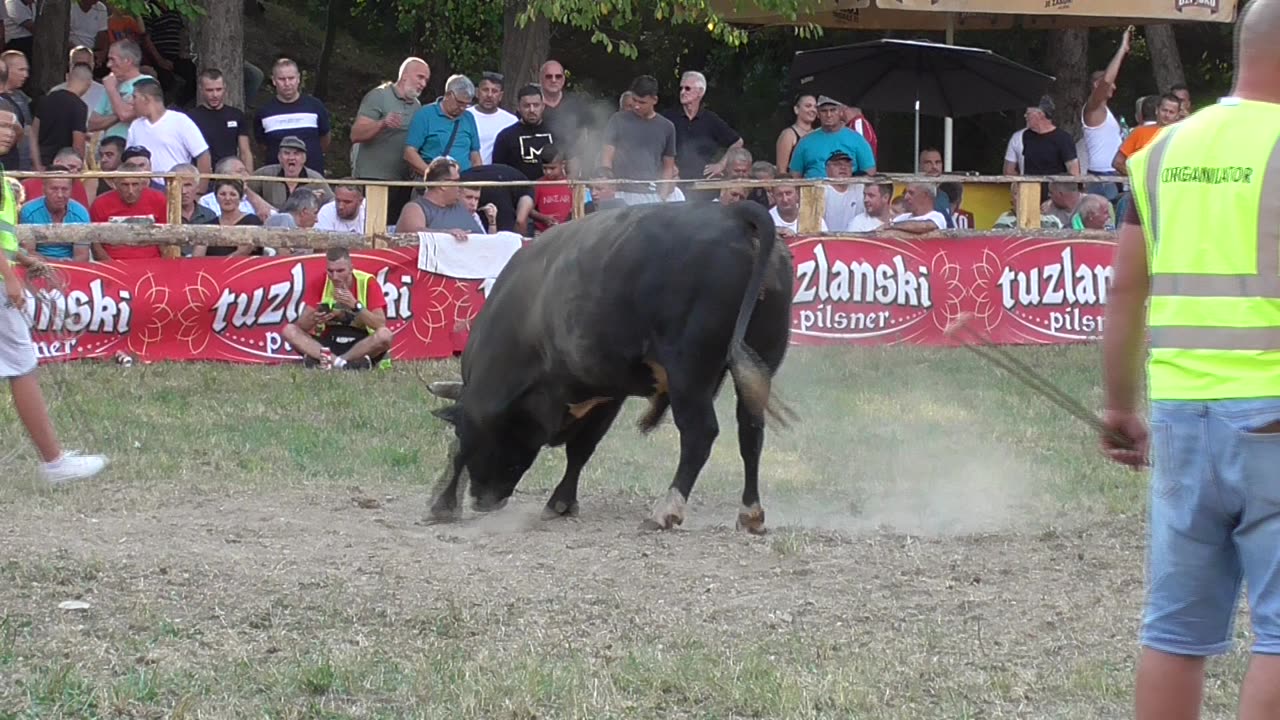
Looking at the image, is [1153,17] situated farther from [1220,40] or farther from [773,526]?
[773,526]

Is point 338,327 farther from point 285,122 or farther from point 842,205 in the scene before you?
point 842,205

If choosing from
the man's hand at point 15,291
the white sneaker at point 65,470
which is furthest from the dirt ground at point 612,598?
the man's hand at point 15,291

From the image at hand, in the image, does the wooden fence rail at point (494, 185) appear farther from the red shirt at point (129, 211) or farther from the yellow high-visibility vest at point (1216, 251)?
the yellow high-visibility vest at point (1216, 251)

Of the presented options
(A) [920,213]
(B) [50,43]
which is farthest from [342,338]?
(B) [50,43]

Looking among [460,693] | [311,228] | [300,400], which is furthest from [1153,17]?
[460,693]

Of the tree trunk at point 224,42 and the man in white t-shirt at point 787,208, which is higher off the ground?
the tree trunk at point 224,42

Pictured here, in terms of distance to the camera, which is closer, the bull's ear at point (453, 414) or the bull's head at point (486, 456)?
the bull's head at point (486, 456)

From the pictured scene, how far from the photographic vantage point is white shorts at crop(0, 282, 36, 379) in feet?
26.6

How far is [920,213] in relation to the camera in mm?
14719

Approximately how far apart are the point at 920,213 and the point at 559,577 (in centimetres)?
881

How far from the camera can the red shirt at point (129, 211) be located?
12.6 meters

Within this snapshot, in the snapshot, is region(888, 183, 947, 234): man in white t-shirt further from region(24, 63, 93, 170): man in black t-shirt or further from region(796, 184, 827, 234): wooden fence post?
region(24, 63, 93, 170): man in black t-shirt

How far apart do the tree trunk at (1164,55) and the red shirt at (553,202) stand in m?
9.58

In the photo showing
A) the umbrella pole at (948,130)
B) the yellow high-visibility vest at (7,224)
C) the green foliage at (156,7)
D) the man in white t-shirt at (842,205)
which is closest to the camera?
the yellow high-visibility vest at (7,224)
